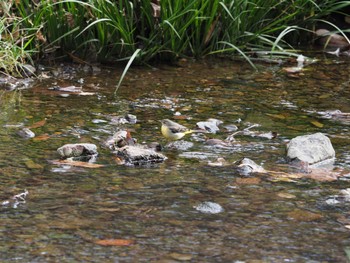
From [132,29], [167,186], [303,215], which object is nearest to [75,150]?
[167,186]

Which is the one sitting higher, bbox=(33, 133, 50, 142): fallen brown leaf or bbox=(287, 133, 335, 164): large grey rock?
bbox=(287, 133, 335, 164): large grey rock

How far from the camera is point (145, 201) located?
2.64m

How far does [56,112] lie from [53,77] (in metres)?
0.85

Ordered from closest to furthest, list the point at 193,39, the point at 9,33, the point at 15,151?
the point at 15,151 → the point at 9,33 → the point at 193,39

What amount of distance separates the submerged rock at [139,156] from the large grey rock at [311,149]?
53 cm

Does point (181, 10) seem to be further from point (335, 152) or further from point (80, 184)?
point (80, 184)

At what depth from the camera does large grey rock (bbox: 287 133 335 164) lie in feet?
10.3

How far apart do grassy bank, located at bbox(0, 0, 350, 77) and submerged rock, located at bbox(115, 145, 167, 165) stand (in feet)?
5.27

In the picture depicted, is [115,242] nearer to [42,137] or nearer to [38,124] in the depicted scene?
[42,137]

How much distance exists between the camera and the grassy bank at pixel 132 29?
4.73 metres

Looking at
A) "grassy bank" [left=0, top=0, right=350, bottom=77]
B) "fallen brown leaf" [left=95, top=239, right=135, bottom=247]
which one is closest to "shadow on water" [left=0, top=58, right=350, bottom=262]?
"fallen brown leaf" [left=95, top=239, right=135, bottom=247]

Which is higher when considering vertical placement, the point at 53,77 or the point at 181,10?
the point at 181,10

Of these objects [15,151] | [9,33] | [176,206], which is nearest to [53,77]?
[9,33]

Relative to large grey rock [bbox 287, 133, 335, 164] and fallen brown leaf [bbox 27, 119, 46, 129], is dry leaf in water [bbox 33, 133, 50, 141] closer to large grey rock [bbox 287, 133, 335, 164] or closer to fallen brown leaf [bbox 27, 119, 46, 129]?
fallen brown leaf [bbox 27, 119, 46, 129]
